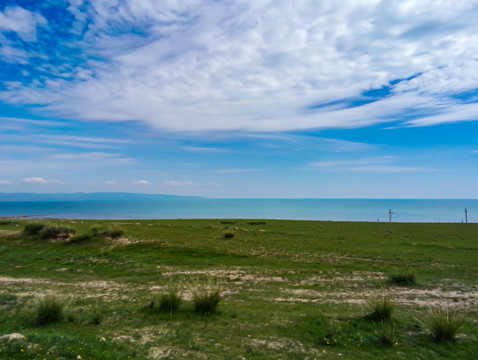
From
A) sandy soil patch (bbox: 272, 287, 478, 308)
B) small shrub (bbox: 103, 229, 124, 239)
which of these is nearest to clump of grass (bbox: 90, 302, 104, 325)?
sandy soil patch (bbox: 272, 287, 478, 308)

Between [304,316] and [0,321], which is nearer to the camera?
[0,321]

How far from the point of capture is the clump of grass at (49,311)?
938 cm

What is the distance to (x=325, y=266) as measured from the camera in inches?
793

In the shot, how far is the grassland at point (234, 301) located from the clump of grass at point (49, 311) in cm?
26

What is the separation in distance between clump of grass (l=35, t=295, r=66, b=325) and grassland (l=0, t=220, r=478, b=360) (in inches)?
10.2

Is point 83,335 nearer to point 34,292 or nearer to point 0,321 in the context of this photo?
point 0,321

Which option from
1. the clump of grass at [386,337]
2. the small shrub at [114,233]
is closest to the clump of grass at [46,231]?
the small shrub at [114,233]

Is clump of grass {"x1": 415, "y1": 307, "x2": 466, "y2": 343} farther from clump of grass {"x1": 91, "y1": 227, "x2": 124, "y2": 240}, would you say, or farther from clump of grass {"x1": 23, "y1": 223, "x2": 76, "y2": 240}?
clump of grass {"x1": 23, "y1": 223, "x2": 76, "y2": 240}

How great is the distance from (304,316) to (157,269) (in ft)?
39.2

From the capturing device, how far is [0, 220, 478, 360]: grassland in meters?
7.60

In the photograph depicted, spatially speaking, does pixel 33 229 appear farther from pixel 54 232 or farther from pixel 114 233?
pixel 114 233

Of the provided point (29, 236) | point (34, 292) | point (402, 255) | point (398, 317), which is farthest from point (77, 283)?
point (402, 255)

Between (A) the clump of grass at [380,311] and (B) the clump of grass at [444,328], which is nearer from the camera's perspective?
(B) the clump of grass at [444,328]

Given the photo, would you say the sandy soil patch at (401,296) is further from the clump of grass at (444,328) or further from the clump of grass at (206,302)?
the clump of grass at (444,328)
